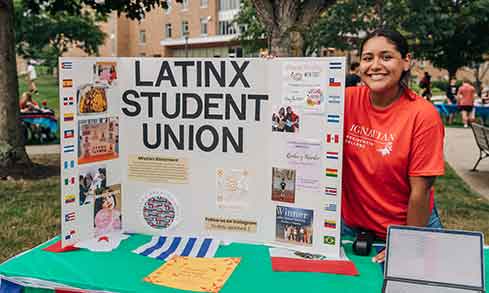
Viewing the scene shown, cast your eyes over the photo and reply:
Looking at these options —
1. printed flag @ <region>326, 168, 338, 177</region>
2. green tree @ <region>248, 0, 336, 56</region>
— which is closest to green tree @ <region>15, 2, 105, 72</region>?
green tree @ <region>248, 0, 336, 56</region>

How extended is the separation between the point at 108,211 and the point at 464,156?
386 inches

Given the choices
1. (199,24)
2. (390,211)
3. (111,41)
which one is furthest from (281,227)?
(111,41)

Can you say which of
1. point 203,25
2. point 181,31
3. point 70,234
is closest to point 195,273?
point 70,234

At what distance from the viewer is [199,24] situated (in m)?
54.1

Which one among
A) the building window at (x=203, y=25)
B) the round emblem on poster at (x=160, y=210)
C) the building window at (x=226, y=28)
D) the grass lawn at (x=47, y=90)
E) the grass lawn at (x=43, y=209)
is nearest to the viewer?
the round emblem on poster at (x=160, y=210)

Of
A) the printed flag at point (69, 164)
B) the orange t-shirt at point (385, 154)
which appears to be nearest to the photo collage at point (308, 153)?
the orange t-shirt at point (385, 154)

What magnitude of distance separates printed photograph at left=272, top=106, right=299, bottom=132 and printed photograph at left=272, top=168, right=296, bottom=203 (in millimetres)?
Result: 200

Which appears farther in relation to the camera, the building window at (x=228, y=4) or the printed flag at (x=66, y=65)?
the building window at (x=228, y=4)

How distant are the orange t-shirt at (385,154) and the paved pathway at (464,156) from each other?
5.31m

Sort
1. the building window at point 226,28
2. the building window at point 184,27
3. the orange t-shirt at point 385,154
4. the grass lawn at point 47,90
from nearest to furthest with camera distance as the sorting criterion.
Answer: the orange t-shirt at point 385,154
the grass lawn at point 47,90
the building window at point 226,28
the building window at point 184,27

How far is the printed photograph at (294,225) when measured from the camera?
Answer: 2475 millimetres

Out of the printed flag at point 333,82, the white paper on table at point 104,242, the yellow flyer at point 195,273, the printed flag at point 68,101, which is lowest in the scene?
the yellow flyer at point 195,273

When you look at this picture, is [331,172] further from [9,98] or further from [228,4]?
[228,4]

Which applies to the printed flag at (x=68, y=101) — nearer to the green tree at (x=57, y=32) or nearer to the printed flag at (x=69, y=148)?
the printed flag at (x=69, y=148)
